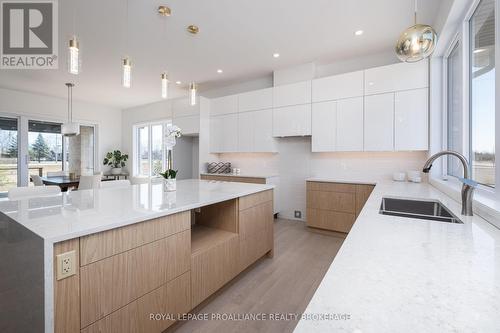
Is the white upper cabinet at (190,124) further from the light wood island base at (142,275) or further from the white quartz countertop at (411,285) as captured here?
the white quartz countertop at (411,285)

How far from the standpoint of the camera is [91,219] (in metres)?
1.18

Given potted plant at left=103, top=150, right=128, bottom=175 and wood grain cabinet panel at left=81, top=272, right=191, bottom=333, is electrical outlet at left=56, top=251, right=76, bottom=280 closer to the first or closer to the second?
wood grain cabinet panel at left=81, top=272, right=191, bottom=333

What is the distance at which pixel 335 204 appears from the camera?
11.1 ft

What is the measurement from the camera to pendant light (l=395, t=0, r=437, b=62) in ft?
4.70

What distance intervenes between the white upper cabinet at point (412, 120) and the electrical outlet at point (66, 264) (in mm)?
3597

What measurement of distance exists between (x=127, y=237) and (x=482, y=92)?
107 inches

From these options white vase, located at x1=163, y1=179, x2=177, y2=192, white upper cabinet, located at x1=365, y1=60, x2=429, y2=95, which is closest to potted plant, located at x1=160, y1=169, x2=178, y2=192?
white vase, located at x1=163, y1=179, x2=177, y2=192

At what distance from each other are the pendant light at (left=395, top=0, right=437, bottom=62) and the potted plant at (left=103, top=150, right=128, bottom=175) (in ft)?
23.7

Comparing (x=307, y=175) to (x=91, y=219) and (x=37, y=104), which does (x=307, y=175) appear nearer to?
(x=91, y=219)

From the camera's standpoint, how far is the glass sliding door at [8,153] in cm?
505

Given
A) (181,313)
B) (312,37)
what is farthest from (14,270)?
(312,37)

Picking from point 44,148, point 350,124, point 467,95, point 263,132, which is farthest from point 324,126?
point 44,148

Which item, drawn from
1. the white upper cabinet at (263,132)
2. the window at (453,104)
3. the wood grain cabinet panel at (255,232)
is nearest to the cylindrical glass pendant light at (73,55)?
the wood grain cabinet panel at (255,232)

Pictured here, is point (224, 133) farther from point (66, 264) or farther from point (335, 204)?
point (66, 264)
